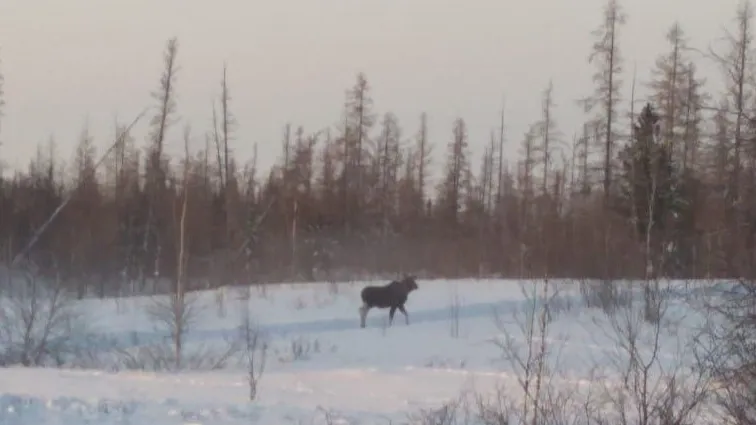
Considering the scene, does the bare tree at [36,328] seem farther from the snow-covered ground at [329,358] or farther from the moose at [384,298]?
the moose at [384,298]

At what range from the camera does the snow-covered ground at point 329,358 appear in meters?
11.7

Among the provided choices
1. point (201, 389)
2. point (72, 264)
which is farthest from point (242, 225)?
point (201, 389)

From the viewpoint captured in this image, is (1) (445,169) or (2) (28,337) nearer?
(2) (28,337)

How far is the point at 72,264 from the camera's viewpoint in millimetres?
39219

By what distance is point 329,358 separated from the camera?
21.4m

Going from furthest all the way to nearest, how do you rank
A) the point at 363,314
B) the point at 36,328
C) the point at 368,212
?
1. the point at 368,212
2. the point at 363,314
3. the point at 36,328

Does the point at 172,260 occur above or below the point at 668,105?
below

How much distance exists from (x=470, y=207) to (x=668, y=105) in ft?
52.5

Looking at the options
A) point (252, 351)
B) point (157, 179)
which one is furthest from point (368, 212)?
point (252, 351)

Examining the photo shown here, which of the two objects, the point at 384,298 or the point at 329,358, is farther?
the point at 384,298

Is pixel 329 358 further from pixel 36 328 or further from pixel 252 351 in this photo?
pixel 36 328

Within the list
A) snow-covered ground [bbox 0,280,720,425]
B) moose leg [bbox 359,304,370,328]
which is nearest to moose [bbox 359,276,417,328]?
moose leg [bbox 359,304,370,328]

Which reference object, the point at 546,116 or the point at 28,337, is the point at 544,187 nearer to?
the point at 546,116

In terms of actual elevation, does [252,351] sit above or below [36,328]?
above
